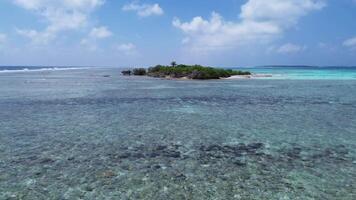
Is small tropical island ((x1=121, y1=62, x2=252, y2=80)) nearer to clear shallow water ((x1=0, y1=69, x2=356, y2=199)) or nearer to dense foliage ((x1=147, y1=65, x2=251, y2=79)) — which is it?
dense foliage ((x1=147, y1=65, x2=251, y2=79))

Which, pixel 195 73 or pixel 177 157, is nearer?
pixel 177 157

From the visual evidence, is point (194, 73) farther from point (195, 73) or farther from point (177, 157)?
point (177, 157)

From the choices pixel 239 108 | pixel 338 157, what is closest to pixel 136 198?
pixel 338 157

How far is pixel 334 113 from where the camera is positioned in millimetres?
20609

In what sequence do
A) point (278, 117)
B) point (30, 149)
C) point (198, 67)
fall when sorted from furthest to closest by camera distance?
1. point (198, 67)
2. point (278, 117)
3. point (30, 149)

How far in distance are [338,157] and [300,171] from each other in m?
2.26

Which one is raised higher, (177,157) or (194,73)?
(194,73)

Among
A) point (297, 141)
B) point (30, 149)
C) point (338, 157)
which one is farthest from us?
point (297, 141)

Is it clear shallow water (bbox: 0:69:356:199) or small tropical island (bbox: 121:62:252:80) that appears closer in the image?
clear shallow water (bbox: 0:69:356:199)

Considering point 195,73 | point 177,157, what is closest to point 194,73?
point 195,73

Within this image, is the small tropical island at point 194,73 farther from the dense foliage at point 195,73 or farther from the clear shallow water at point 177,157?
the clear shallow water at point 177,157

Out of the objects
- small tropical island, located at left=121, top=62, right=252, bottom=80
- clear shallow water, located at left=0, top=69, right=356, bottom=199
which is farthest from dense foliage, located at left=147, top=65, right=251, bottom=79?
clear shallow water, located at left=0, top=69, right=356, bottom=199

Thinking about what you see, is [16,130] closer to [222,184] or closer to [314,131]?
[222,184]

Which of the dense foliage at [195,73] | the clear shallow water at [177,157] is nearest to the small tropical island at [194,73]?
the dense foliage at [195,73]
